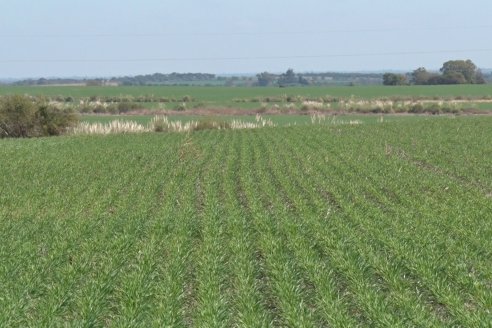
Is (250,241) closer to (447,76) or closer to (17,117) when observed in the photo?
(17,117)

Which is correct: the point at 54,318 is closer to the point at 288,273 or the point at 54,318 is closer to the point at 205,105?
the point at 288,273

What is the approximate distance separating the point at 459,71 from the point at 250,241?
511 ft

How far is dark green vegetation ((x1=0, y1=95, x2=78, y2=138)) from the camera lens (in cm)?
5000

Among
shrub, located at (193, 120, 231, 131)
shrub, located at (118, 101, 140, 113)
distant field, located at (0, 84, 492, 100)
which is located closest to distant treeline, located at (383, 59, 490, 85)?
distant field, located at (0, 84, 492, 100)

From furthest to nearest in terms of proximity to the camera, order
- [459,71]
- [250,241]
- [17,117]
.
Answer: [459,71] → [17,117] → [250,241]

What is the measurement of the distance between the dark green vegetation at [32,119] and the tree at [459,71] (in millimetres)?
118382

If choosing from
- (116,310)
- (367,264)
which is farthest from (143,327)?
(367,264)

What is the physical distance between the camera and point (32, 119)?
50.9 metres

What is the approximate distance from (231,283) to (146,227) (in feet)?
15.5

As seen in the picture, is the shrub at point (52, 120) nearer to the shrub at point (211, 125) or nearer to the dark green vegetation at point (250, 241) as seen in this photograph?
the shrub at point (211, 125)

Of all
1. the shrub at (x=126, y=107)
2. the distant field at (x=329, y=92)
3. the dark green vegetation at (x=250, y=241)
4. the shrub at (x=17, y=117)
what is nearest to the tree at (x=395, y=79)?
the distant field at (x=329, y=92)

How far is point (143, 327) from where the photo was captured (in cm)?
748

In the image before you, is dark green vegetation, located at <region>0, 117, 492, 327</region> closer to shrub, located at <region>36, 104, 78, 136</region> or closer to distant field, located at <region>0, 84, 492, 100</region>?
shrub, located at <region>36, 104, 78, 136</region>

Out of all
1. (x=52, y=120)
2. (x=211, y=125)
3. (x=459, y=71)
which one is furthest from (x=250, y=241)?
(x=459, y=71)
